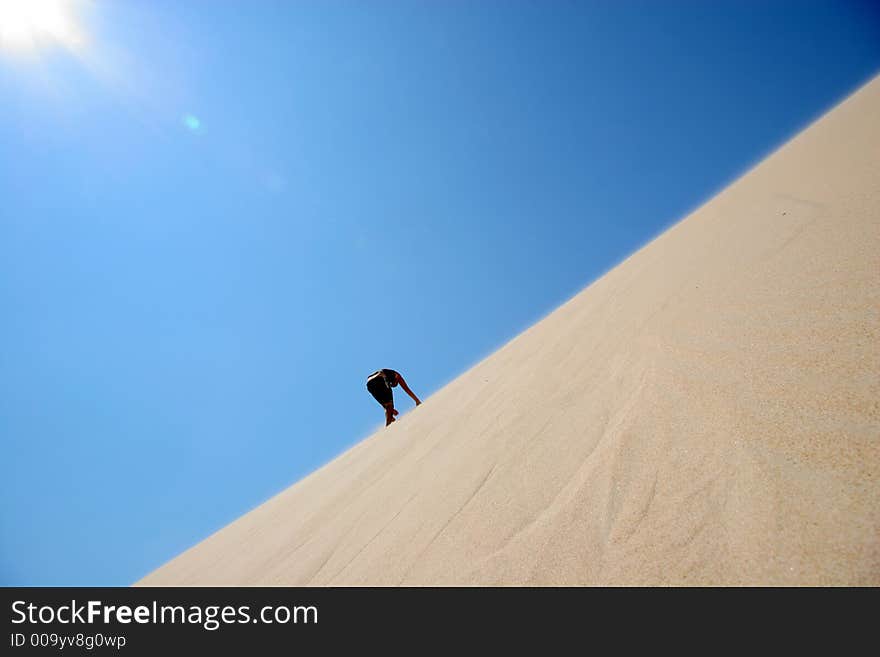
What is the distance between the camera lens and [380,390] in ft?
20.4

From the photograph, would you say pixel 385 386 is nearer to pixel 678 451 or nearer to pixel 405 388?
pixel 405 388

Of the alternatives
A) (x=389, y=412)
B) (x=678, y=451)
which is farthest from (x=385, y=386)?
(x=678, y=451)

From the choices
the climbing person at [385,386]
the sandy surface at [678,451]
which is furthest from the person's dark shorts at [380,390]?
the sandy surface at [678,451]

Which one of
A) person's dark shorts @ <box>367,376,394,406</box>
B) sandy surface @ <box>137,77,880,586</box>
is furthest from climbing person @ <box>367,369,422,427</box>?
sandy surface @ <box>137,77,880,586</box>

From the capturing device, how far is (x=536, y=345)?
11.6 feet

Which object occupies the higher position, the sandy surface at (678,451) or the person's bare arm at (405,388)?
the person's bare arm at (405,388)

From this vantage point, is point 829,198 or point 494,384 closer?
point 829,198

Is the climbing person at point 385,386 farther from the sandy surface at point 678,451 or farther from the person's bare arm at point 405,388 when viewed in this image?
the sandy surface at point 678,451

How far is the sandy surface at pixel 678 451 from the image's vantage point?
86 centimetres

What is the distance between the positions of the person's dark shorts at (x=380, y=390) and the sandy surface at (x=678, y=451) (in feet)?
10.2

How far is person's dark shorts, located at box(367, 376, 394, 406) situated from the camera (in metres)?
6.15
